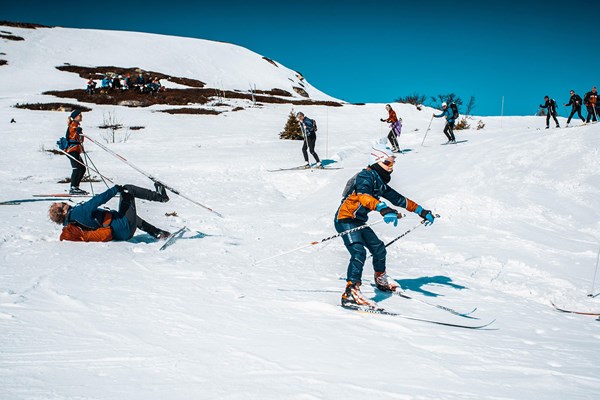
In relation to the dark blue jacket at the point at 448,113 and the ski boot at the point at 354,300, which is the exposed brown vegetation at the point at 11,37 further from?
the ski boot at the point at 354,300

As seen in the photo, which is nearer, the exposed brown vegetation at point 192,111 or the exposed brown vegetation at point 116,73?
the exposed brown vegetation at point 192,111

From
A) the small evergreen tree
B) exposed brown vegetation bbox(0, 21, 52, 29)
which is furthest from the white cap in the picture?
exposed brown vegetation bbox(0, 21, 52, 29)

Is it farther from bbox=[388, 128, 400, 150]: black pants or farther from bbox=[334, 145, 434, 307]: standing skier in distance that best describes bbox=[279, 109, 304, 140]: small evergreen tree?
bbox=[334, 145, 434, 307]: standing skier in distance

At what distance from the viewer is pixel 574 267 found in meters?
7.73

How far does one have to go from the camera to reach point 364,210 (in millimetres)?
5316

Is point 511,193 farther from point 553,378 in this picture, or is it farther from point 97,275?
point 97,275

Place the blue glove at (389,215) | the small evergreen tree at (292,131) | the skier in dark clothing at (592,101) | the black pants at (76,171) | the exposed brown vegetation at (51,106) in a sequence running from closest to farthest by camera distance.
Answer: the blue glove at (389,215), the black pants at (76,171), the skier in dark clothing at (592,101), the small evergreen tree at (292,131), the exposed brown vegetation at (51,106)

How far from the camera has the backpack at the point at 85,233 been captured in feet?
21.5

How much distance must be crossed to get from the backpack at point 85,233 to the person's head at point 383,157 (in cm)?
460

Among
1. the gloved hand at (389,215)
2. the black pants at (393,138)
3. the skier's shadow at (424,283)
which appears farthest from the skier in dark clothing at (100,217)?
the black pants at (393,138)

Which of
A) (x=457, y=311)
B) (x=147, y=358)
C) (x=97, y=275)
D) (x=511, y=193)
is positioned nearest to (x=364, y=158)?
(x=511, y=193)

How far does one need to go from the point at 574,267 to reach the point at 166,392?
8113 mm

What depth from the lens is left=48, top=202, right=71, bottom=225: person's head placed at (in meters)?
6.42

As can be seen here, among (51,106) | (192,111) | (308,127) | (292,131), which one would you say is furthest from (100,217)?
(51,106)
